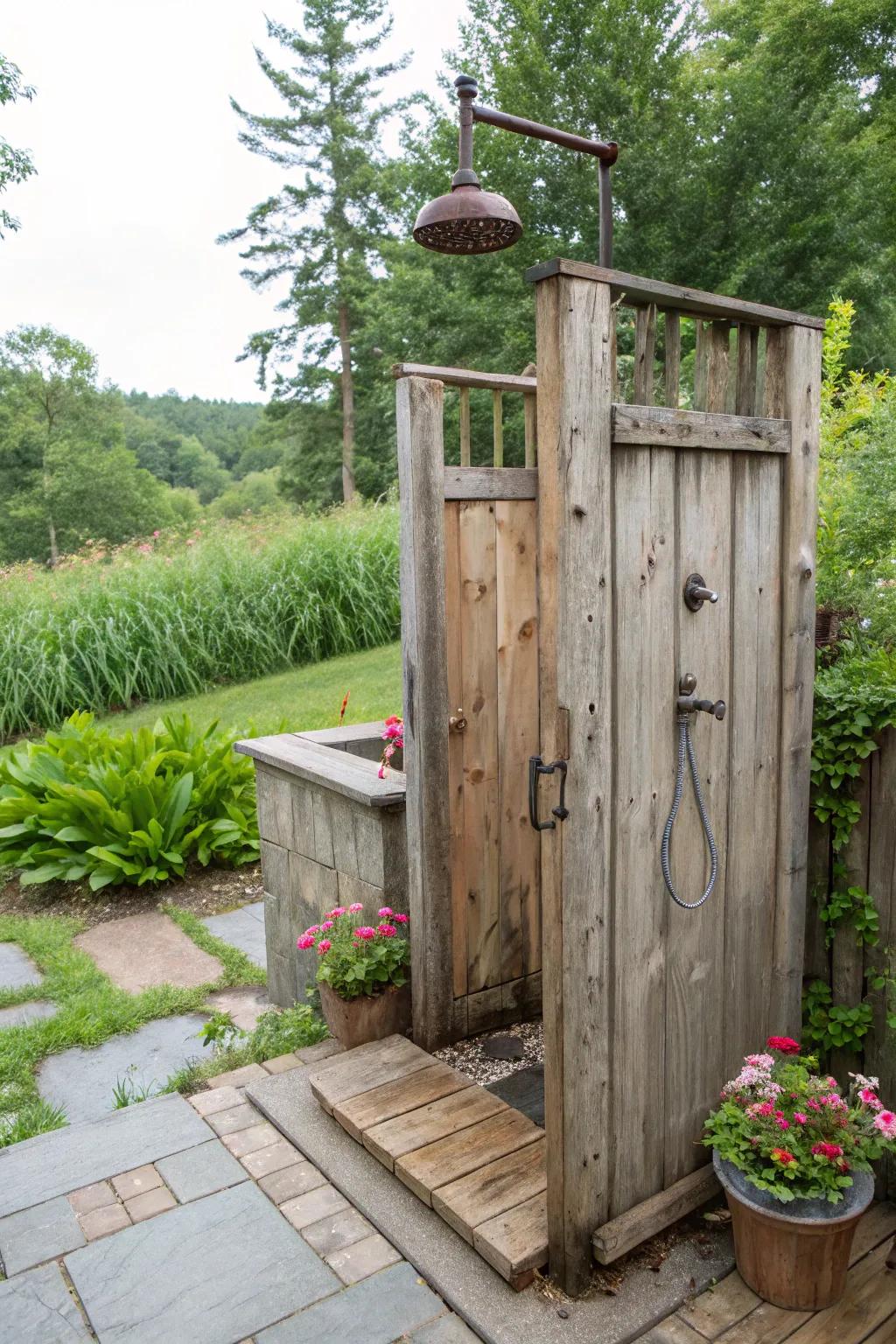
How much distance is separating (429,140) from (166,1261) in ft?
72.8

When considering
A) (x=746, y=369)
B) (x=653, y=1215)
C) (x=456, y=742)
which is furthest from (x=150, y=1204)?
(x=746, y=369)

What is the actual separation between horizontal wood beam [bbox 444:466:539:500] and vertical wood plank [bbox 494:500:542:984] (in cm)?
3

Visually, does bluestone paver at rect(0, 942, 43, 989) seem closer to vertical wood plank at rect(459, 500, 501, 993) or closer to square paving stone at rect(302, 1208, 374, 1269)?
vertical wood plank at rect(459, 500, 501, 993)

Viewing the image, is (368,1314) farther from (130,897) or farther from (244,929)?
(130,897)

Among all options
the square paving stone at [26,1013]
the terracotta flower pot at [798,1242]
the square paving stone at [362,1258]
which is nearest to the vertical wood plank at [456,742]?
the square paving stone at [362,1258]

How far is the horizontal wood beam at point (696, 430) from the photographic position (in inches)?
73.8

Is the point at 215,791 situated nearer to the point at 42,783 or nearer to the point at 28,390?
the point at 42,783

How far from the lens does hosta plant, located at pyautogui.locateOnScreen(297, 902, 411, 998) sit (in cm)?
293

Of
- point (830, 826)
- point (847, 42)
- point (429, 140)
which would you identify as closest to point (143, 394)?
point (429, 140)

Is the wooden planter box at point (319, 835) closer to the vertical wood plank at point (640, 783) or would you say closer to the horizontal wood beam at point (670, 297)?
the vertical wood plank at point (640, 783)

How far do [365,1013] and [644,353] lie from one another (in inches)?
84.0

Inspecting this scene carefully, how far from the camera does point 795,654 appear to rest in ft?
7.56

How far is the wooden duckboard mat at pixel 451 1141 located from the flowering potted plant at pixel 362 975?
0.08 m

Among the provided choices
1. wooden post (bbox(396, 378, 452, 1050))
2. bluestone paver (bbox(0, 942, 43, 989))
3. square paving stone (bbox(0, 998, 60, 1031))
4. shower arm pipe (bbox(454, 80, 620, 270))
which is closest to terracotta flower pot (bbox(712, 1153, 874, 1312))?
wooden post (bbox(396, 378, 452, 1050))
